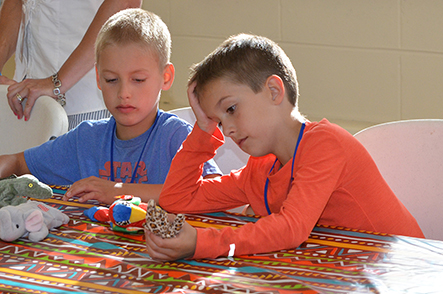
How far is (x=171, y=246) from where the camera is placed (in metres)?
0.87

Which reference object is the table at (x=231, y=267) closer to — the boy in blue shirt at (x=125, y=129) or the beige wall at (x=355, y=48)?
the boy in blue shirt at (x=125, y=129)

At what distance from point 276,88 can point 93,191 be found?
0.54 meters

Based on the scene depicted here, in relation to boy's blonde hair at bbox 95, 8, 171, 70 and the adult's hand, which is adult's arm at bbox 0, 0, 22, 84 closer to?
the adult's hand

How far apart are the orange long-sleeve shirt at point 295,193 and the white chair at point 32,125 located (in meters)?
0.56

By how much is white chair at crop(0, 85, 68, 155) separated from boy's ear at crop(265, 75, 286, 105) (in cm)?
82

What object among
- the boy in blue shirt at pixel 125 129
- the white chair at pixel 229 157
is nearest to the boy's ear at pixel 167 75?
the boy in blue shirt at pixel 125 129

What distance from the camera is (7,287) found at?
2.61ft

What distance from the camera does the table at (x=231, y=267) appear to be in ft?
2.52

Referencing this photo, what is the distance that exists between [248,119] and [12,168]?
857 mm

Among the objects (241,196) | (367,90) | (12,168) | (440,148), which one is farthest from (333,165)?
(367,90)

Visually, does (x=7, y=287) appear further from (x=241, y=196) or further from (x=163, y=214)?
(x=241, y=196)

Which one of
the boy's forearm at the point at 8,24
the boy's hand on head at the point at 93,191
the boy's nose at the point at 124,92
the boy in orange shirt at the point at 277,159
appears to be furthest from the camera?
the boy's forearm at the point at 8,24

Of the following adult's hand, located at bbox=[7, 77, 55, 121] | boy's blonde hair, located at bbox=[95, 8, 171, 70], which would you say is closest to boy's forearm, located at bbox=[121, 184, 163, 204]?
boy's blonde hair, located at bbox=[95, 8, 171, 70]

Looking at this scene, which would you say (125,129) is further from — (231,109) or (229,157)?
(231,109)
